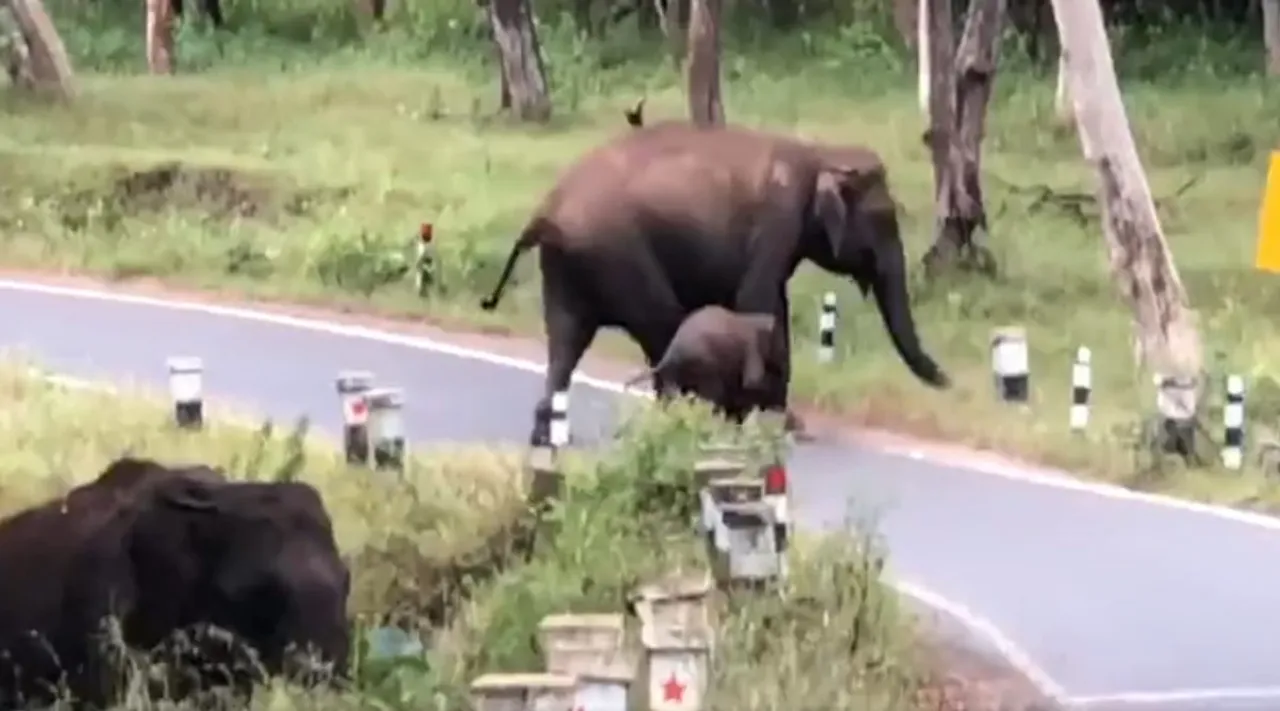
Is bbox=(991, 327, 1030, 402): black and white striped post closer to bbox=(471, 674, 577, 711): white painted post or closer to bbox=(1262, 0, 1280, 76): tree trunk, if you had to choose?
bbox=(471, 674, 577, 711): white painted post

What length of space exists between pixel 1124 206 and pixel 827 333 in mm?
1560

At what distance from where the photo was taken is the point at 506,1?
17328 millimetres

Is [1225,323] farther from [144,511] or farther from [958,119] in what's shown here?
[144,511]

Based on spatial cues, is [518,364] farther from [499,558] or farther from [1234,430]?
[499,558]

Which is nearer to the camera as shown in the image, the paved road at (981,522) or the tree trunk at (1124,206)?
the paved road at (981,522)

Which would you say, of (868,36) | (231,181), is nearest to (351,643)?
(231,181)

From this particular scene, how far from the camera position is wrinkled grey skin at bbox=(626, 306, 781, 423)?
8.79m

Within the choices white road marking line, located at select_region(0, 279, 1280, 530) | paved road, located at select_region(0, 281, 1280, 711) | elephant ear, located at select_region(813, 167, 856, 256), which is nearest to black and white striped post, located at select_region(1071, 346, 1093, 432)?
white road marking line, located at select_region(0, 279, 1280, 530)

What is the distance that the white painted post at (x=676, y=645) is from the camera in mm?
5500

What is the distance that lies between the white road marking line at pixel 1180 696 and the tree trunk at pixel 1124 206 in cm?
372

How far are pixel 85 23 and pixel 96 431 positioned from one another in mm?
13683

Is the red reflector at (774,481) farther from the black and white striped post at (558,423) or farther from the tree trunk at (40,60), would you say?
the tree trunk at (40,60)

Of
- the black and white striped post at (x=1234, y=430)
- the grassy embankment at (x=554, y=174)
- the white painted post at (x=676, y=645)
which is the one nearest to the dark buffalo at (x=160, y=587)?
the white painted post at (x=676, y=645)

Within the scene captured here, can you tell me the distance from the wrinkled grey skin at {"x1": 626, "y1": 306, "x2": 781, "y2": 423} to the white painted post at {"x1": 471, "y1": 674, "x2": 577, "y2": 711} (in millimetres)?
3414
